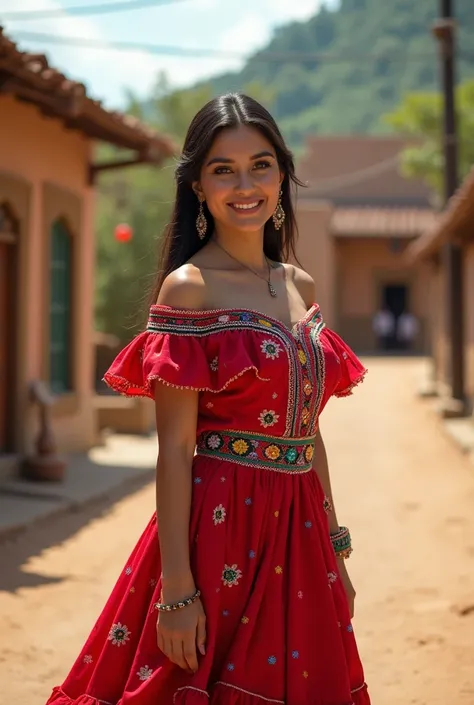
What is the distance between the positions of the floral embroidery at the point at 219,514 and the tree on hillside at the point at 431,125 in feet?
76.3

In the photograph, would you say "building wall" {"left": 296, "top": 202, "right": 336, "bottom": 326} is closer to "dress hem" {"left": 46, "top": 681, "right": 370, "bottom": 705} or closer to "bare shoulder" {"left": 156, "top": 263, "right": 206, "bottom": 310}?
"bare shoulder" {"left": 156, "top": 263, "right": 206, "bottom": 310}

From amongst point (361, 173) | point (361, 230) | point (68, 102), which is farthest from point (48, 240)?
point (361, 173)

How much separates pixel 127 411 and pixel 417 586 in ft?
24.7

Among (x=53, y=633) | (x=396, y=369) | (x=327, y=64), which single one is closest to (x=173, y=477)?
(x=53, y=633)

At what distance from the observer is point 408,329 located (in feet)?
95.9

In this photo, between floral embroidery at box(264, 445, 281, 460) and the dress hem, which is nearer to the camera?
the dress hem

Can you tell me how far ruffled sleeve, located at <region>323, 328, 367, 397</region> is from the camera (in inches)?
102

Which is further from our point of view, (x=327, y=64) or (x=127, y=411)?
(x=327, y=64)

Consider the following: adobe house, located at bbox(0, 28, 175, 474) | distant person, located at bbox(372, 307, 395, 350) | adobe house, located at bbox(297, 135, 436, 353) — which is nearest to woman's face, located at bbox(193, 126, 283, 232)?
adobe house, located at bbox(0, 28, 175, 474)

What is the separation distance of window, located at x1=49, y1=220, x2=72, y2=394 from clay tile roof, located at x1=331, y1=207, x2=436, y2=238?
58.9 feet

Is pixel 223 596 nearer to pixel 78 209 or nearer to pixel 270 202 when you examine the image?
pixel 270 202

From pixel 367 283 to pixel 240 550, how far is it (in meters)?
27.6

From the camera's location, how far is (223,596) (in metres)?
2.34

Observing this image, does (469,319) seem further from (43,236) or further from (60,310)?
(43,236)
